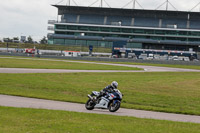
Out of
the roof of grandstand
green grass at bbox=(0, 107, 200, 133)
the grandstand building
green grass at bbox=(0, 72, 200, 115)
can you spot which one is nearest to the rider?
green grass at bbox=(0, 107, 200, 133)

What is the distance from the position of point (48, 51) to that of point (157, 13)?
45415mm

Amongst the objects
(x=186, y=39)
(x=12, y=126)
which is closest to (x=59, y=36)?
(x=186, y=39)

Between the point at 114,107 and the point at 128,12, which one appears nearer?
the point at 114,107

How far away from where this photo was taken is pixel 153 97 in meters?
21.2

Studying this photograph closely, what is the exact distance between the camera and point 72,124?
35.8ft

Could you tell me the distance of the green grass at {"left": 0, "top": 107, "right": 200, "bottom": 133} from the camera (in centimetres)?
1002

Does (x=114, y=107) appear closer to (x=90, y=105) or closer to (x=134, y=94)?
(x=90, y=105)

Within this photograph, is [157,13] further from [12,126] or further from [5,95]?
[12,126]

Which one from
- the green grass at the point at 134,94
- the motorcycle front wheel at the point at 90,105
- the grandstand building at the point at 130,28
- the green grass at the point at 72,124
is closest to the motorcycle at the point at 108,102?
the motorcycle front wheel at the point at 90,105

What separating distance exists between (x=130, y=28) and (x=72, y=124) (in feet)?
360

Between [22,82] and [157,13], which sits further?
[157,13]

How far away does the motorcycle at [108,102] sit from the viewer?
48.6 feet

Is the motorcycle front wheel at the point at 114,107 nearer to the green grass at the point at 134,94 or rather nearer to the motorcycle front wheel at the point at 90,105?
the motorcycle front wheel at the point at 90,105

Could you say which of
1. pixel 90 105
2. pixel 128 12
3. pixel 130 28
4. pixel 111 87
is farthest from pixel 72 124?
pixel 128 12
